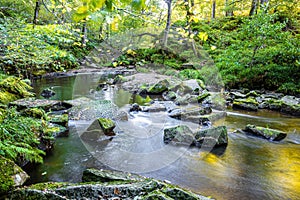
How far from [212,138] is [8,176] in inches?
145

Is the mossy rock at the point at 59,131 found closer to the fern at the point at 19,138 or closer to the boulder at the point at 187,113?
the fern at the point at 19,138

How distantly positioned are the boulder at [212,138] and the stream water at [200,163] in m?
0.17

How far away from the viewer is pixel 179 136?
512 cm

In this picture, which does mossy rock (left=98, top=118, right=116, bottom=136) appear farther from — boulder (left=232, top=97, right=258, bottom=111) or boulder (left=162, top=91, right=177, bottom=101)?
boulder (left=232, top=97, right=258, bottom=111)

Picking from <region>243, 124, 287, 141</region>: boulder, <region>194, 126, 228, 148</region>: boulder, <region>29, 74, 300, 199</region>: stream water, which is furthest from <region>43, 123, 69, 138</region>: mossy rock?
<region>243, 124, 287, 141</region>: boulder

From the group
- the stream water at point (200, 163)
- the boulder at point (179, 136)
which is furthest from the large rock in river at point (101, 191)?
the boulder at point (179, 136)


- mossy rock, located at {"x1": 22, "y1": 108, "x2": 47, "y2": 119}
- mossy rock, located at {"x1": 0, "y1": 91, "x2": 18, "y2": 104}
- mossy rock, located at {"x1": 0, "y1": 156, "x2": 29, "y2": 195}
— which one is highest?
mossy rock, located at {"x1": 0, "y1": 91, "x2": 18, "y2": 104}

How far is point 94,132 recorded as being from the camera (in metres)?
5.34

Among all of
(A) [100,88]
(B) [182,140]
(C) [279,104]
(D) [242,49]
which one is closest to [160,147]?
(B) [182,140]

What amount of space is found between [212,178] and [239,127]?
3138mm

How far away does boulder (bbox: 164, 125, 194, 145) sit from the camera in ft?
16.7

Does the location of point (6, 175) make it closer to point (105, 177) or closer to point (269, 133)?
point (105, 177)

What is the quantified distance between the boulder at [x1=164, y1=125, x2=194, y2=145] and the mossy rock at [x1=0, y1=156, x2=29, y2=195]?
116 inches

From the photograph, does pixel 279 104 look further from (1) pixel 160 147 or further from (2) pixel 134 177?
(2) pixel 134 177
